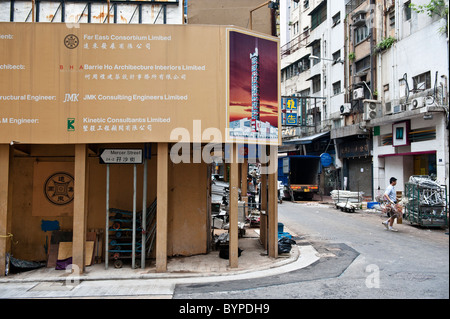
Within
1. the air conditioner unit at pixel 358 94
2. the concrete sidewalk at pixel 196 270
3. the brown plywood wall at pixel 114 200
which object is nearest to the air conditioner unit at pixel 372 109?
the air conditioner unit at pixel 358 94

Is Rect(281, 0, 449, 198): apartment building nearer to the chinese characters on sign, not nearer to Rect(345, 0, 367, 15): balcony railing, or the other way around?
Rect(345, 0, 367, 15): balcony railing

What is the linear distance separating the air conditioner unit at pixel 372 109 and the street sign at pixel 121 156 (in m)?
20.4

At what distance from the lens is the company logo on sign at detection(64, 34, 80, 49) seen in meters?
8.71

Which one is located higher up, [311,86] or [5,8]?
[311,86]

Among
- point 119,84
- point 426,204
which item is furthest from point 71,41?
point 426,204

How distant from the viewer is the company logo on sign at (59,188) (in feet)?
32.6

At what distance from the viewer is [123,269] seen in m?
8.96

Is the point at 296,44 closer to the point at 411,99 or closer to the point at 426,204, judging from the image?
the point at 411,99

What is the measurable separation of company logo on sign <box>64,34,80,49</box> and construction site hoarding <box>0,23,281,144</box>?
0.07 feet

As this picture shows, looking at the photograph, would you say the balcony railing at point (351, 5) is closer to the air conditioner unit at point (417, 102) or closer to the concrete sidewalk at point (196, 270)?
the air conditioner unit at point (417, 102)

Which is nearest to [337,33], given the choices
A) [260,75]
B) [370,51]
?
[370,51]
